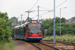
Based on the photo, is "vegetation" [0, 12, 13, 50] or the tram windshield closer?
"vegetation" [0, 12, 13, 50]

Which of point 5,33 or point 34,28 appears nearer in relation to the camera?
point 5,33

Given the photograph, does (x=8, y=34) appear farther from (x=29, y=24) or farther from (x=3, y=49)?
(x=3, y=49)

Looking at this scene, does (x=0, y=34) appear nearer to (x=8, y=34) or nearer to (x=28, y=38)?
(x=8, y=34)

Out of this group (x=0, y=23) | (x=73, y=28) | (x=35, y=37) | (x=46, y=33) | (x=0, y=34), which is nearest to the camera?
(x=0, y=34)

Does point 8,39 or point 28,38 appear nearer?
point 8,39

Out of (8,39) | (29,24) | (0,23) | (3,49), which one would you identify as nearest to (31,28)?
(29,24)

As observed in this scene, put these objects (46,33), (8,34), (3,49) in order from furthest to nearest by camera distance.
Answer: (46,33)
(8,34)
(3,49)

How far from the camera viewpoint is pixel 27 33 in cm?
2755

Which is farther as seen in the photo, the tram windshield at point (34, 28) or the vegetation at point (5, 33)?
the tram windshield at point (34, 28)

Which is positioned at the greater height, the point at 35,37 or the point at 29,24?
the point at 29,24

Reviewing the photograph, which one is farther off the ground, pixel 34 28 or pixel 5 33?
pixel 34 28

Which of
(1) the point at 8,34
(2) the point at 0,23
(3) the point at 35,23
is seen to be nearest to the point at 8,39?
(1) the point at 8,34

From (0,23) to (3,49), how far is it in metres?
5.69

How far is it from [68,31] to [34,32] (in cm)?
3704
